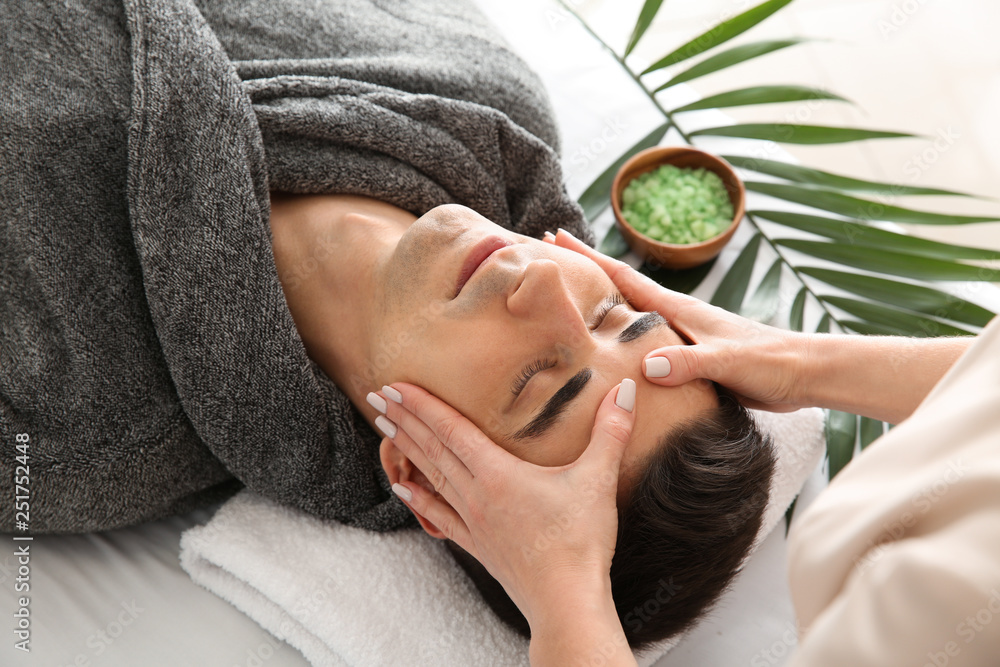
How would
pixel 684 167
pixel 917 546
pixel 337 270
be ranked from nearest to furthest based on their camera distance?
pixel 917 546, pixel 337 270, pixel 684 167

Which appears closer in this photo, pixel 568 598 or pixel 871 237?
pixel 568 598

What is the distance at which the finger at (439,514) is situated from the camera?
2.95 feet

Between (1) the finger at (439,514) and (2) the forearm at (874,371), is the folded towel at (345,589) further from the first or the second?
(2) the forearm at (874,371)

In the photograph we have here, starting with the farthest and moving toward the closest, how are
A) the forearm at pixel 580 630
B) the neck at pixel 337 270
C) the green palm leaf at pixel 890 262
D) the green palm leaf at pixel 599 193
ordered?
1. the green palm leaf at pixel 599 193
2. the green palm leaf at pixel 890 262
3. the neck at pixel 337 270
4. the forearm at pixel 580 630

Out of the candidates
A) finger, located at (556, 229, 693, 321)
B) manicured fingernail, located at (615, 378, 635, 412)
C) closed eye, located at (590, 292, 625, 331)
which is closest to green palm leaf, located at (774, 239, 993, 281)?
finger, located at (556, 229, 693, 321)

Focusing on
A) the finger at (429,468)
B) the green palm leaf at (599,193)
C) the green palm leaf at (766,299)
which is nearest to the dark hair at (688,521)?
the finger at (429,468)

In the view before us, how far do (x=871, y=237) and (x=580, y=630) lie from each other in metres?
1.00

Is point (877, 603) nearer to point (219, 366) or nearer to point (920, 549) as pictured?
point (920, 549)

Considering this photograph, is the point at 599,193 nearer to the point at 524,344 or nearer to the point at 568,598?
the point at 524,344

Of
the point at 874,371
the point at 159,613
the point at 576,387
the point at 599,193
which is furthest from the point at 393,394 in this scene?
the point at 599,193

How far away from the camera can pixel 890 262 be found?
4.10ft

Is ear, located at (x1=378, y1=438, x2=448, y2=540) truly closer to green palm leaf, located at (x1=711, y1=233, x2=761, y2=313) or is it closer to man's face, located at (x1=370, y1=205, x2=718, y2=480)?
man's face, located at (x1=370, y1=205, x2=718, y2=480)

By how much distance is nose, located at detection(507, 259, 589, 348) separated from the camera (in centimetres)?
86

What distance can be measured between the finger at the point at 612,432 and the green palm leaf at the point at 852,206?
78 cm
